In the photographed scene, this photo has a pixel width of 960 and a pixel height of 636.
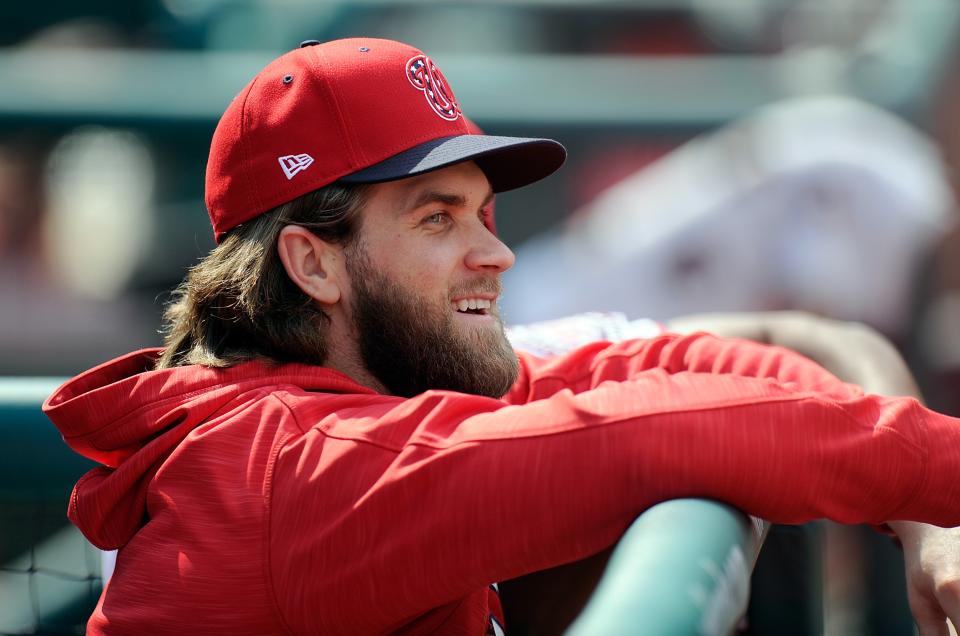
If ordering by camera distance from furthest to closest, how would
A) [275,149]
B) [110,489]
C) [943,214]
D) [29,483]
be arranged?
[943,214]
[29,483]
[275,149]
[110,489]

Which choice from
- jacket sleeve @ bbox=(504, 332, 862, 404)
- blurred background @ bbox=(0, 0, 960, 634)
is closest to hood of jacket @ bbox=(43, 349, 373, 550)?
jacket sleeve @ bbox=(504, 332, 862, 404)

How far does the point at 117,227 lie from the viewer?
4254 mm

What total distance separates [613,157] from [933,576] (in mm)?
3240

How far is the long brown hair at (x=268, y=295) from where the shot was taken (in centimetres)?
153

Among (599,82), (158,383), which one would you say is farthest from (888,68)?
(158,383)

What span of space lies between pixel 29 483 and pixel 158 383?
0.68 meters

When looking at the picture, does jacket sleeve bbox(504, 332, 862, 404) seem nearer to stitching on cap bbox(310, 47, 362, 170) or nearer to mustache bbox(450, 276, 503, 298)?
mustache bbox(450, 276, 503, 298)

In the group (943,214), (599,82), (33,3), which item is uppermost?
(33,3)

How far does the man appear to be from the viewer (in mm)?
970


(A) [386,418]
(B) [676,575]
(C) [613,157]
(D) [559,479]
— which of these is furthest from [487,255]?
(C) [613,157]

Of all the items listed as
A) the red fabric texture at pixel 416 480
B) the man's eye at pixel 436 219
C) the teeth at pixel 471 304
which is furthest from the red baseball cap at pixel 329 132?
the red fabric texture at pixel 416 480

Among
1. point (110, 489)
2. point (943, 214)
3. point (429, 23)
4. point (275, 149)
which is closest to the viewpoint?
point (110, 489)

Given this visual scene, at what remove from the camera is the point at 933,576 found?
1244 millimetres

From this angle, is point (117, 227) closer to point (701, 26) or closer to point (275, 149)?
point (701, 26)
